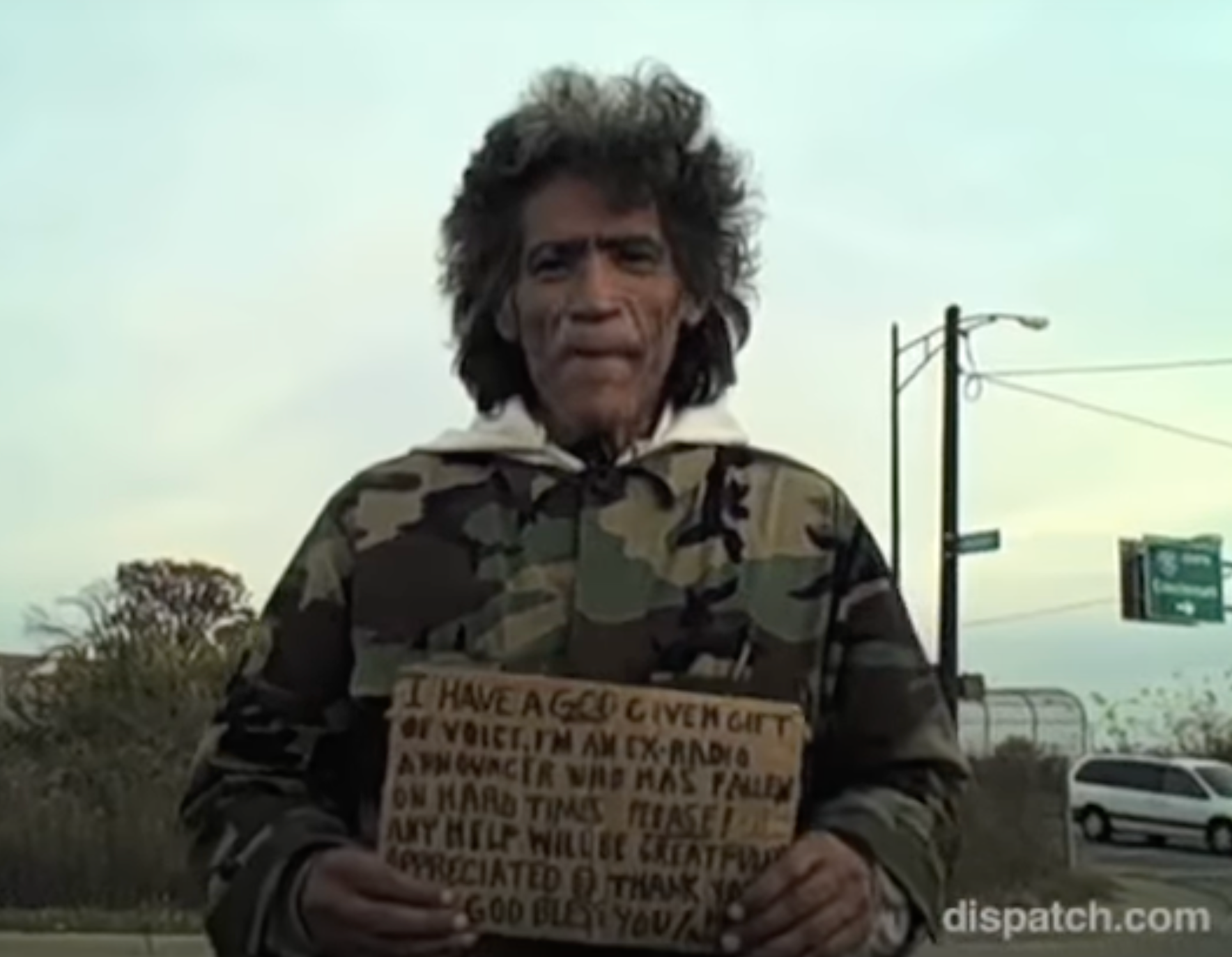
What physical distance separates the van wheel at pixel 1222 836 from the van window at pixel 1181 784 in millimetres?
472

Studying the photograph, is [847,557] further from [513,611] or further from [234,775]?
[234,775]

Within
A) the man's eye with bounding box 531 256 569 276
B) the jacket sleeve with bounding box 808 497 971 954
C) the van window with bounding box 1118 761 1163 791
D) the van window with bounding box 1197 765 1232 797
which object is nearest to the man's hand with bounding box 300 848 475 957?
the jacket sleeve with bounding box 808 497 971 954

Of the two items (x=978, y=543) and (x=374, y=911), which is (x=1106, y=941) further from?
(x=374, y=911)

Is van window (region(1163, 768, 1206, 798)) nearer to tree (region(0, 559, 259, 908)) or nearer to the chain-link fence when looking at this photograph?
the chain-link fence

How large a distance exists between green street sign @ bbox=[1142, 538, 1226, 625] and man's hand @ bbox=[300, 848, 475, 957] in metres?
37.1

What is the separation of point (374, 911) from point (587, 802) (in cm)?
21

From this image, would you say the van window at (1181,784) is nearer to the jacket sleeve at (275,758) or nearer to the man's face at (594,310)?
the man's face at (594,310)

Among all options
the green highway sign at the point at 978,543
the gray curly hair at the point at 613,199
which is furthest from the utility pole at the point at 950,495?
the gray curly hair at the point at 613,199

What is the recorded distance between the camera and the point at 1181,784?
3678cm

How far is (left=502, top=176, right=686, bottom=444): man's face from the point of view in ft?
7.84

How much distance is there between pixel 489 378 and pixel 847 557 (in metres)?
0.42

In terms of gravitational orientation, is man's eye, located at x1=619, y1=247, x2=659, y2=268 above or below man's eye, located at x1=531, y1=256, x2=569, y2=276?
above

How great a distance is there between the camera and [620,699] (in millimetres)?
2188

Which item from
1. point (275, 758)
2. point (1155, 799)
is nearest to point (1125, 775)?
point (1155, 799)
